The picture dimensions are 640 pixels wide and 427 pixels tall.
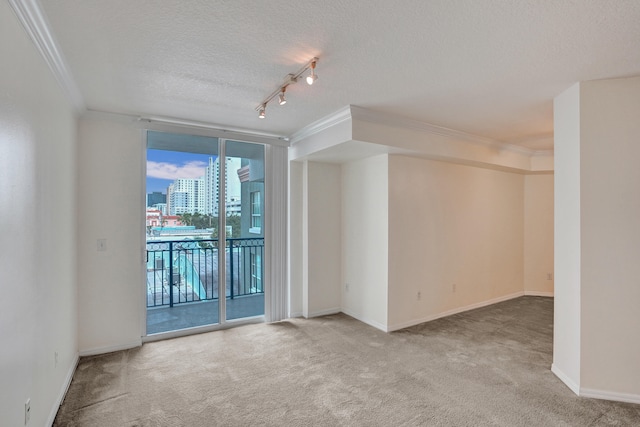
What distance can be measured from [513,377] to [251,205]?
342cm

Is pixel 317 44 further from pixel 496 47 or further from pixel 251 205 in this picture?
pixel 251 205

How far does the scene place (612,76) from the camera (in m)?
2.31

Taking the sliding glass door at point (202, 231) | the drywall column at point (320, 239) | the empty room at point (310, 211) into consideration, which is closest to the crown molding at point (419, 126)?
the empty room at point (310, 211)

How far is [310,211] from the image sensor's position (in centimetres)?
426

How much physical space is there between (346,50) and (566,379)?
3.16 m

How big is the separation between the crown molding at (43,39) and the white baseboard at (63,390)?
7.69 feet

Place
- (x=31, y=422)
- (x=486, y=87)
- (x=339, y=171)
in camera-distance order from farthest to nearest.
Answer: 1. (x=339, y=171)
2. (x=486, y=87)
3. (x=31, y=422)

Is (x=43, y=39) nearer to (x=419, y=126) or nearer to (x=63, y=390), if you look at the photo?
(x=63, y=390)

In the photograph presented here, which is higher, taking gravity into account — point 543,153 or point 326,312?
point 543,153

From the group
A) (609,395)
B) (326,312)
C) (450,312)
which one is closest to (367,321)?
(326,312)

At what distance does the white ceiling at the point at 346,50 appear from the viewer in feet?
5.20

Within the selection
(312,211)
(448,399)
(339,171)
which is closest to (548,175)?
(339,171)

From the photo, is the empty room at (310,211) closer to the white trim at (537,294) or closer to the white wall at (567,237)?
the white wall at (567,237)

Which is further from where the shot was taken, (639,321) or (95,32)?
(639,321)
